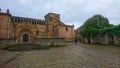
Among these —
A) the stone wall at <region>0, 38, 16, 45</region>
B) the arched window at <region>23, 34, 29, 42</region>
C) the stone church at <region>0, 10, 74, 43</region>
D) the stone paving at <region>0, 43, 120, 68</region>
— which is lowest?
the stone paving at <region>0, 43, 120, 68</region>

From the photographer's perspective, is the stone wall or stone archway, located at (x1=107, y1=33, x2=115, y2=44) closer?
the stone wall

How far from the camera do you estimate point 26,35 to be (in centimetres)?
3588

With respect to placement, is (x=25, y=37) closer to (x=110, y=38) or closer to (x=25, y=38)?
(x=25, y=38)

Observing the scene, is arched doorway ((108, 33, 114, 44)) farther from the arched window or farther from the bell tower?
the arched window

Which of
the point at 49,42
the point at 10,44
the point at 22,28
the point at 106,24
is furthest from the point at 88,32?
the point at 10,44

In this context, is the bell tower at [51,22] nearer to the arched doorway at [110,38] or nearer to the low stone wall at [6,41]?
the arched doorway at [110,38]

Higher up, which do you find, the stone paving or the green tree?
the green tree

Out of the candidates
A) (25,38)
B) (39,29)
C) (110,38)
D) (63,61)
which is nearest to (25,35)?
(25,38)

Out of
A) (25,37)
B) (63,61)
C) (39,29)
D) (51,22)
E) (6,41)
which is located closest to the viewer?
(63,61)

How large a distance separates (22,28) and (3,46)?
15.3 metres

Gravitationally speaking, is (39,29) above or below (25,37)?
above

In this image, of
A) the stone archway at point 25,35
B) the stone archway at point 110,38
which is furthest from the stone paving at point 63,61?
the stone archway at point 25,35

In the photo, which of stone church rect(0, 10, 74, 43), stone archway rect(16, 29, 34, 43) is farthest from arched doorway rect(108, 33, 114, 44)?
stone archway rect(16, 29, 34, 43)

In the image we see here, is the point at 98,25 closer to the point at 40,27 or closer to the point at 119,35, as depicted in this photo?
the point at 119,35
